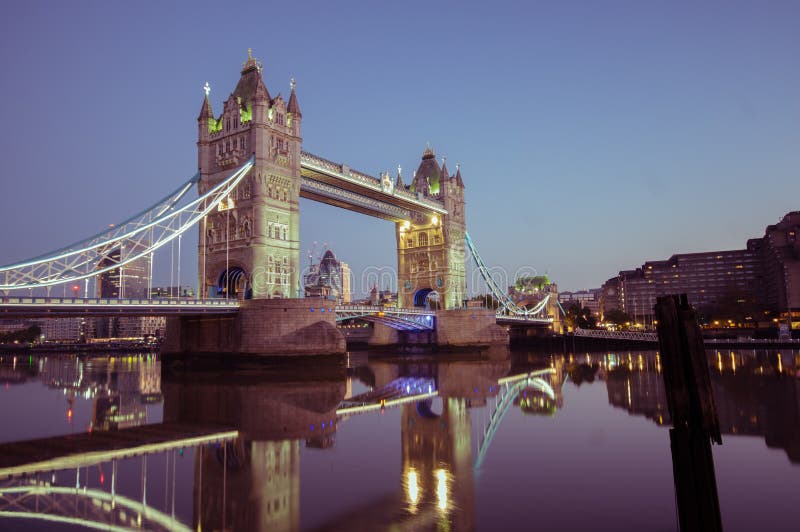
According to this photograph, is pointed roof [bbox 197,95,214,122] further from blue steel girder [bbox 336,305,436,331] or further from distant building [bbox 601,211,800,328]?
distant building [bbox 601,211,800,328]

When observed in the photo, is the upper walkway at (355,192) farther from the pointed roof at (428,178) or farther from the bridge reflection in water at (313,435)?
the bridge reflection in water at (313,435)

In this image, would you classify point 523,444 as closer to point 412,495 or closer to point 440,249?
point 412,495

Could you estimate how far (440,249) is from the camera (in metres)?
60.8

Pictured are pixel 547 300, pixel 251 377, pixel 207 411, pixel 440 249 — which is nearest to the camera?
pixel 207 411

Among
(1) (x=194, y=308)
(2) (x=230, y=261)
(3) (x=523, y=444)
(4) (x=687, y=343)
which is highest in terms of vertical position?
(2) (x=230, y=261)

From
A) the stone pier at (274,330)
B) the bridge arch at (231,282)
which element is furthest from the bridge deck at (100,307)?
the bridge arch at (231,282)

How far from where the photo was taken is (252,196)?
1483 inches

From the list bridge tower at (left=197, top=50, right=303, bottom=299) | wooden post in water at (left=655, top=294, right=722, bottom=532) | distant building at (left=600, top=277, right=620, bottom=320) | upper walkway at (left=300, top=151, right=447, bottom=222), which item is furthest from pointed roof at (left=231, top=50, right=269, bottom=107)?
distant building at (left=600, top=277, right=620, bottom=320)

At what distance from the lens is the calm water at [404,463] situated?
29.2 feet

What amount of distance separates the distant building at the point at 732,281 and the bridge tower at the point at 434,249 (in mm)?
56403

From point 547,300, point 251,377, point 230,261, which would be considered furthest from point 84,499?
point 547,300

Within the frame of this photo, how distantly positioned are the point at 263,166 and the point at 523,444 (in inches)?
1120

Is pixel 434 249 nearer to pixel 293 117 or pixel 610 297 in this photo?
pixel 293 117

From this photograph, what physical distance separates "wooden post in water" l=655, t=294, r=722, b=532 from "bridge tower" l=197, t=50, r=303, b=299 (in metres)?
31.6
